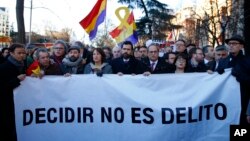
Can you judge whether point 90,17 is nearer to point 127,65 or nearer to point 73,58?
point 73,58

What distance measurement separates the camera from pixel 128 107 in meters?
6.81

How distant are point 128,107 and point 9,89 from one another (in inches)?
70.2

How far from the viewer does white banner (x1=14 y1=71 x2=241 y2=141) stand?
21.8 ft

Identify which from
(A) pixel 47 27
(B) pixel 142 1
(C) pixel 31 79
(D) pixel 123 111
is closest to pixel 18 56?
(C) pixel 31 79

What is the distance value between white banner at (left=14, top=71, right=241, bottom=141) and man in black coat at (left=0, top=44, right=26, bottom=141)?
46 cm

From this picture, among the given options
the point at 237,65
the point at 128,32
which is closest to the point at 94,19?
the point at 128,32

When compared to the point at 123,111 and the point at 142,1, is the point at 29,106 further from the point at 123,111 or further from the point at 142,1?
the point at 142,1

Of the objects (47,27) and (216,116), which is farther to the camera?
(47,27)

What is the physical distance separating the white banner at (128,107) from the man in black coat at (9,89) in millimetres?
464

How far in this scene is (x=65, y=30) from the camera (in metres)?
78.0

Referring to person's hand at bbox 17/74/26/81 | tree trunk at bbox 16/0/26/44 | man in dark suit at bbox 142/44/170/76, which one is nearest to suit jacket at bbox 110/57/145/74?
man in dark suit at bbox 142/44/170/76

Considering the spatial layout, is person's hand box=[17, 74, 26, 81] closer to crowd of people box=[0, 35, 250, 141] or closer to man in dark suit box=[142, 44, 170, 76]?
crowd of people box=[0, 35, 250, 141]

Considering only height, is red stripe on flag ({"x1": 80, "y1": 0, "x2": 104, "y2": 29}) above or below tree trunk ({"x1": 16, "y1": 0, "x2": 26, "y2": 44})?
below

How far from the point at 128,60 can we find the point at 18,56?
79.1 inches
